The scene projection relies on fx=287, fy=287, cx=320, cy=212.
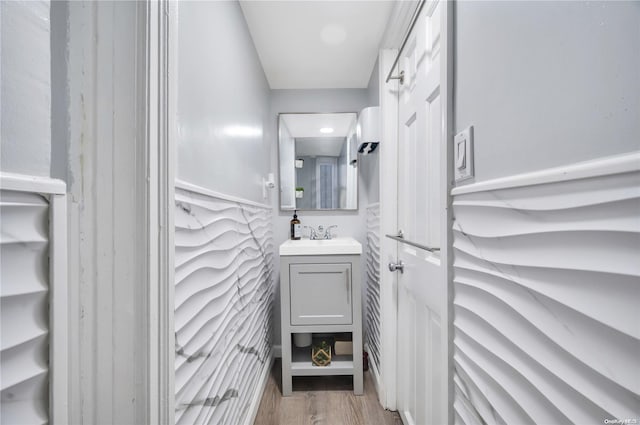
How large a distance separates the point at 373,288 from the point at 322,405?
2.45 feet

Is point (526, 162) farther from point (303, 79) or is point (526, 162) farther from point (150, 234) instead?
point (303, 79)

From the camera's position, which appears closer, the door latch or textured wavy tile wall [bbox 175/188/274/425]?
textured wavy tile wall [bbox 175/188/274/425]

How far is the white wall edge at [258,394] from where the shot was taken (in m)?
1.43

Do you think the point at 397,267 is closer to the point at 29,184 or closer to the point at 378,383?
the point at 378,383

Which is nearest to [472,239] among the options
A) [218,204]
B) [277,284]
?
[218,204]

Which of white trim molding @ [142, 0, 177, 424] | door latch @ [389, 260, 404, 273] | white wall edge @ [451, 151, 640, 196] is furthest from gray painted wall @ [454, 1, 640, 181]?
door latch @ [389, 260, 404, 273]

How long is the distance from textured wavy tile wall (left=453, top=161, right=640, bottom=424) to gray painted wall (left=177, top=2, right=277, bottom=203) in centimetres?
75

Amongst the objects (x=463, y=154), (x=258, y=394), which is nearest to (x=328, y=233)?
(x=258, y=394)

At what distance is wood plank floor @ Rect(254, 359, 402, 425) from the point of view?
5.01ft

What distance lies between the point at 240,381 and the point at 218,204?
80 cm

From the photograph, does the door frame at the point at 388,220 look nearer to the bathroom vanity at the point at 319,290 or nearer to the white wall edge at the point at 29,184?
the bathroom vanity at the point at 319,290

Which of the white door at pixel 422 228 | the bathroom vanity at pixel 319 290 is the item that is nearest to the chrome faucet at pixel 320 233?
the bathroom vanity at pixel 319 290

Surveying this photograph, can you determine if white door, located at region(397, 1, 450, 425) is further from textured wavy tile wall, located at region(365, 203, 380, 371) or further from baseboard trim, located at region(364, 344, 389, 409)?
textured wavy tile wall, located at region(365, 203, 380, 371)

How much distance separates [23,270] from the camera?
1.26 feet
